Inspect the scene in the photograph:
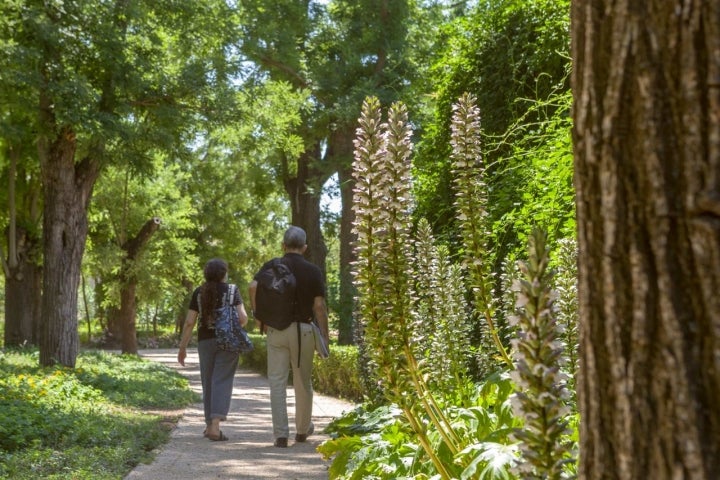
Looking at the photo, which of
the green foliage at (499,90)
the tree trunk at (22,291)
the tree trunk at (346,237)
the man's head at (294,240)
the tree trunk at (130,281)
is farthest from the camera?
the tree trunk at (130,281)

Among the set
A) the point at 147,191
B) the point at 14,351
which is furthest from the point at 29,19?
the point at 147,191

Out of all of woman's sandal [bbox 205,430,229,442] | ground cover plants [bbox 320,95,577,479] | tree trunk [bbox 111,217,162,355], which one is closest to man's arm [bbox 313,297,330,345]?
woman's sandal [bbox 205,430,229,442]

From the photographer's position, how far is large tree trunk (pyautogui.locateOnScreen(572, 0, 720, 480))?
199 centimetres

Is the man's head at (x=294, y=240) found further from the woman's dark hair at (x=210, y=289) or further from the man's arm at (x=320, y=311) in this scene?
the woman's dark hair at (x=210, y=289)

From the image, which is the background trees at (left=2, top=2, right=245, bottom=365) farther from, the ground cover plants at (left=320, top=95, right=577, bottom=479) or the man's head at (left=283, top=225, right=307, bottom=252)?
the ground cover plants at (left=320, top=95, right=577, bottom=479)

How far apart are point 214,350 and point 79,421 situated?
1.60 meters

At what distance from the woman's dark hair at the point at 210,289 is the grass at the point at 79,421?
1.40m

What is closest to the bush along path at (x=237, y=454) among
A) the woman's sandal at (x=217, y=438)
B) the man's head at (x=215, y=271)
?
the woman's sandal at (x=217, y=438)

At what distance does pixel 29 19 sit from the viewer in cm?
1594

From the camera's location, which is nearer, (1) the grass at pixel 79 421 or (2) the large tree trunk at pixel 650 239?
(2) the large tree trunk at pixel 650 239

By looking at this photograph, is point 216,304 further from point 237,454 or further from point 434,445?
point 434,445

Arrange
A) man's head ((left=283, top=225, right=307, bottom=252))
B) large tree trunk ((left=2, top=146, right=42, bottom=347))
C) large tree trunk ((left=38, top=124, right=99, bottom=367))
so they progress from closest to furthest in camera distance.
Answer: man's head ((left=283, top=225, right=307, bottom=252))
large tree trunk ((left=38, top=124, right=99, bottom=367))
large tree trunk ((left=2, top=146, right=42, bottom=347))

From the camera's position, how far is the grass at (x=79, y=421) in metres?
7.96

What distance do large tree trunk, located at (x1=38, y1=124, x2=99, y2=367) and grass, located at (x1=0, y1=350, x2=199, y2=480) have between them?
606mm
